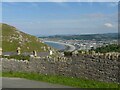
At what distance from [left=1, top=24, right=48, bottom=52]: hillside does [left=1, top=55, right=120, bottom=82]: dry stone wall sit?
62318mm

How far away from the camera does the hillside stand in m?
90.3

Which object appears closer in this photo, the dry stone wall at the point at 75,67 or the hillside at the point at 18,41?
the dry stone wall at the point at 75,67

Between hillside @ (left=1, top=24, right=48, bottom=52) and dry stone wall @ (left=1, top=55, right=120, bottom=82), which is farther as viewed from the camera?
hillside @ (left=1, top=24, right=48, bottom=52)

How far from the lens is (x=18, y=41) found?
98.8m

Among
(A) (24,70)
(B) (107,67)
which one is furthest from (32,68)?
(B) (107,67)

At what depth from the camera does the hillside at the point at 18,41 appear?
90.3 metres

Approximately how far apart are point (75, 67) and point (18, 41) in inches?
3101

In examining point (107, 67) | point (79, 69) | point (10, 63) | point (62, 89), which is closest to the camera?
point (62, 89)

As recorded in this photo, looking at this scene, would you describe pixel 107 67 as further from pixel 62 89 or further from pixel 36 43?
pixel 36 43

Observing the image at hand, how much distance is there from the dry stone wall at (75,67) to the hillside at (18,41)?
62318mm

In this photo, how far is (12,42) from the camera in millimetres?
94625

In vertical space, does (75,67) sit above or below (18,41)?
below

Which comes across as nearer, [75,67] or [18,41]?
[75,67]

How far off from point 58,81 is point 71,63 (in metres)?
2.22
